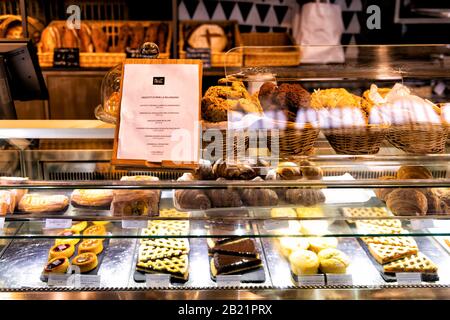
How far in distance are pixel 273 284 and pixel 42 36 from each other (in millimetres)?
3199

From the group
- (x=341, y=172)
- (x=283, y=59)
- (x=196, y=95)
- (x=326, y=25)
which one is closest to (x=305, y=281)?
(x=341, y=172)

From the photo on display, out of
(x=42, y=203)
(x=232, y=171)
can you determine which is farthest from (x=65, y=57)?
(x=232, y=171)

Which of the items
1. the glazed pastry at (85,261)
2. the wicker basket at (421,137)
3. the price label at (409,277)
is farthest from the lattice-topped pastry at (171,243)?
the wicker basket at (421,137)

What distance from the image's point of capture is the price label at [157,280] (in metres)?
2.02

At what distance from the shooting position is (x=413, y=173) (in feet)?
5.86

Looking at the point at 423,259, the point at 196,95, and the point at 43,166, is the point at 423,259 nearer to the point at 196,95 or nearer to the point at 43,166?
the point at 196,95

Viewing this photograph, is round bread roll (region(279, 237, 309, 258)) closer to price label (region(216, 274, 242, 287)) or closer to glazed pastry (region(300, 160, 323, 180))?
price label (region(216, 274, 242, 287))

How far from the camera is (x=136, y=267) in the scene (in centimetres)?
213

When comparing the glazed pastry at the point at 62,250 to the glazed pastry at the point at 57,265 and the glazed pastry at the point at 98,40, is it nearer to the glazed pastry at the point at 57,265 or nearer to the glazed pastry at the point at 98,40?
the glazed pastry at the point at 57,265

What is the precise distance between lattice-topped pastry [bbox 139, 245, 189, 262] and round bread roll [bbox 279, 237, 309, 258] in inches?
17.3

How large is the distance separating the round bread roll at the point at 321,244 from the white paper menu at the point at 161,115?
0.86 metres

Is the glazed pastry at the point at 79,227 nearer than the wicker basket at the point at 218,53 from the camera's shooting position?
Yes

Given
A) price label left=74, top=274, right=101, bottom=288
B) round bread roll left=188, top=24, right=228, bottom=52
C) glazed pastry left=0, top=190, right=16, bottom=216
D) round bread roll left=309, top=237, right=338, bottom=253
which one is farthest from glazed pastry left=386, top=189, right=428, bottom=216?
round bread roll left=188, top=24, right=228, bottom=52

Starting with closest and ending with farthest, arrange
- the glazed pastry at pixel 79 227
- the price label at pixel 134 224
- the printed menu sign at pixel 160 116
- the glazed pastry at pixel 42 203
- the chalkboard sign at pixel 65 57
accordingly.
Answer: the printed menu sign at pixel 160 116 → the price label at pixel 134 224 → the glazed pastry at pixel 42 203 → the glazed pastry at pixel 79 227 → the chalkboard sign at pixel 65 57
